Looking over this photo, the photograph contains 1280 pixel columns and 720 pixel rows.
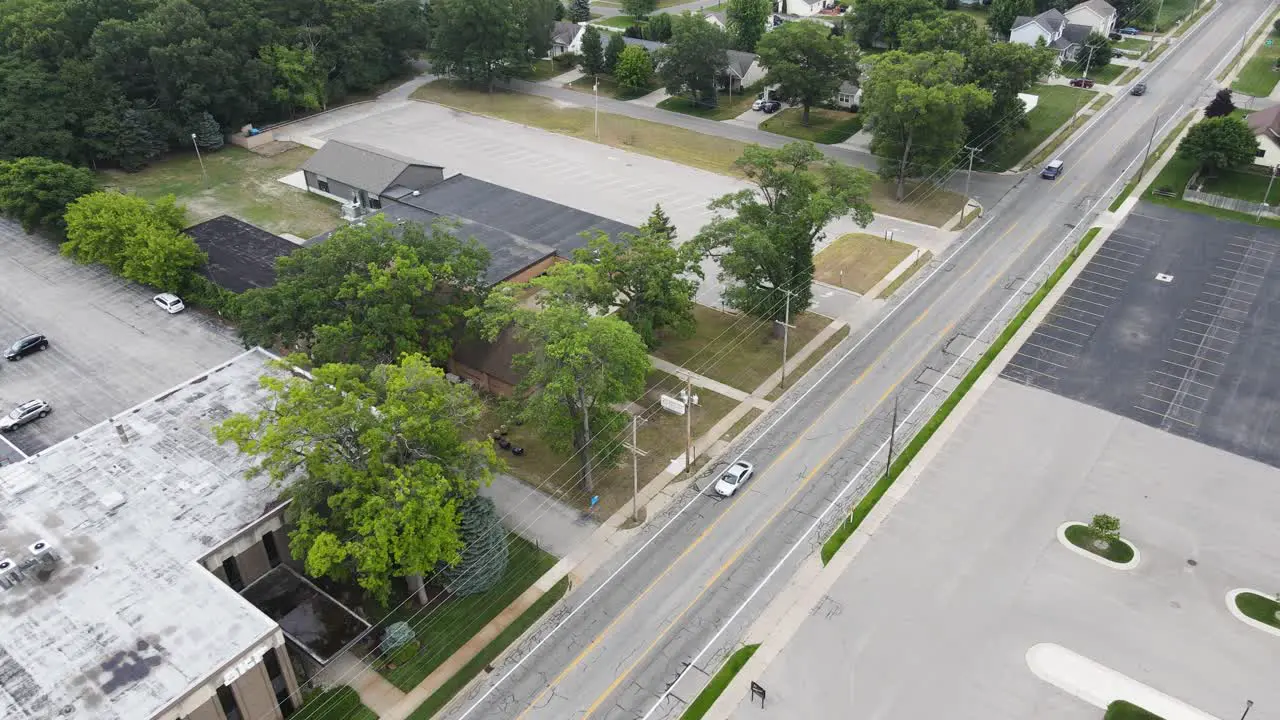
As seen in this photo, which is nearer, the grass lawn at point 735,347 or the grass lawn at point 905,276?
the grass lawn at point 735,347

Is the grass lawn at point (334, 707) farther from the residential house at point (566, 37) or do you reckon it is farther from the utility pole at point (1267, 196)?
the residential house at point (566, 37)

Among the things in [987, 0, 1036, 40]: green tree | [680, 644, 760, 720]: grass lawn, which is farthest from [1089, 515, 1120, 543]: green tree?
[987, 0, 1036, 40]: green tree

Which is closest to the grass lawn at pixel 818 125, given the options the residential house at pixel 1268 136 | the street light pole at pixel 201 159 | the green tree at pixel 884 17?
the green tree at pixel 884 17

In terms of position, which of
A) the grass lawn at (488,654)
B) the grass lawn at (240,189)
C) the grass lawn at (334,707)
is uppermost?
the grass lawn at (240,189)

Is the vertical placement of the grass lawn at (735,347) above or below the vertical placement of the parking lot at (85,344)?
above

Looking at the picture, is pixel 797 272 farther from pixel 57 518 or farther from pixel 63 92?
pixel 63 92

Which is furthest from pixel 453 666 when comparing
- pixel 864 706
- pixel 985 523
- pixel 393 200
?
pixel 393 200
